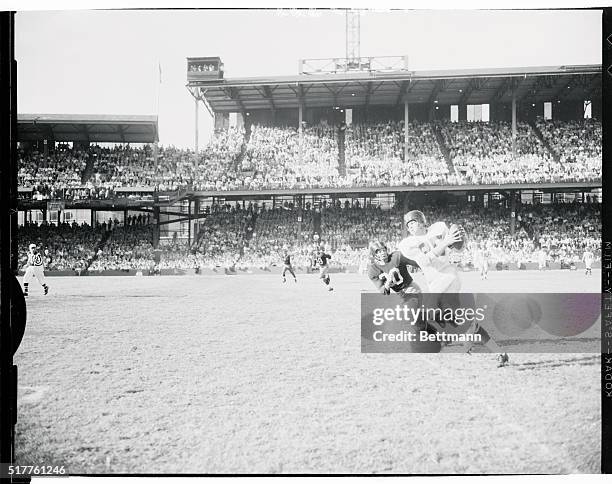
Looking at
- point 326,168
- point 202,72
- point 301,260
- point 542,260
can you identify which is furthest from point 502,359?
point 301,260

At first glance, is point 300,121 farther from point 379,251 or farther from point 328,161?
point 379,251

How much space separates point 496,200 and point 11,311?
4465 millimetres

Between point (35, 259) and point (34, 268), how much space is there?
0.07 meters

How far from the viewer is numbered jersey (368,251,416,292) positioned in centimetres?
380

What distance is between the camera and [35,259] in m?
3.83

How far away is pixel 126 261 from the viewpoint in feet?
16.8

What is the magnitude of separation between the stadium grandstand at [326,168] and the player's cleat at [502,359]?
78cm

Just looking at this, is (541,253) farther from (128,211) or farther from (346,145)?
(128,211)

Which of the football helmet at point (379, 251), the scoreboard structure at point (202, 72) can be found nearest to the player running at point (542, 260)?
the football helmet at point (379, 251)

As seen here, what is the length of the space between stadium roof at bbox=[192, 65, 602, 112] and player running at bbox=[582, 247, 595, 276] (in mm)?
1146

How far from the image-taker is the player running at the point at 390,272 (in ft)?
12.3

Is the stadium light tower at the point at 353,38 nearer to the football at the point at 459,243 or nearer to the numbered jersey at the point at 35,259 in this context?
the football at the point at 459,243

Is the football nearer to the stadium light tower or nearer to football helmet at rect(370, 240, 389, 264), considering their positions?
football helmet at rect(370, 240, 389, 264)

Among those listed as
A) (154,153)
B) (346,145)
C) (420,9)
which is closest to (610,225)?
(420,9)
